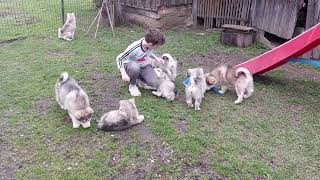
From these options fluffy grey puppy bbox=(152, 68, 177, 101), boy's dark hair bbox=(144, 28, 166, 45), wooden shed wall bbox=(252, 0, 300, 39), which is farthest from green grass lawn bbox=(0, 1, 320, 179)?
wooden shed wall bbox=(252, 0, 300, 39)

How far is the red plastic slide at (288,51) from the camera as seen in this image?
622 cm

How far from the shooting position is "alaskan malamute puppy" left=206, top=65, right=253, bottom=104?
21.0ft

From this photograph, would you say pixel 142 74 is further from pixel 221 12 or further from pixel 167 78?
pixel 221 12

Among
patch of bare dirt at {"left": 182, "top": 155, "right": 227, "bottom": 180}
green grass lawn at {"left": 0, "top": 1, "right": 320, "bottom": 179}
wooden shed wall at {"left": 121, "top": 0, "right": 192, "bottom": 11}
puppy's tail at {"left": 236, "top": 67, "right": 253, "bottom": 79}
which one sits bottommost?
patch of bare dirt at {"left": 182, "top": 155, "right": 227, "bottom": 180}

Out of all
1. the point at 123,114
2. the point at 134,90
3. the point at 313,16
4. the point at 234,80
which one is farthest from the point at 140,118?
the point at 313,16

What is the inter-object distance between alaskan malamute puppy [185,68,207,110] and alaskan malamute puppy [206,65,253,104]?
476 millimetres

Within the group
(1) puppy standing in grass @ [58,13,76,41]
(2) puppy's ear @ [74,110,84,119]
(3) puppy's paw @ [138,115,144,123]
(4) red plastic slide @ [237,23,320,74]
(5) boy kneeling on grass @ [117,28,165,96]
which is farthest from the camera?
(1) puppy standing in grass @ [58,13,76,41]

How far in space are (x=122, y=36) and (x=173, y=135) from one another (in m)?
5.76

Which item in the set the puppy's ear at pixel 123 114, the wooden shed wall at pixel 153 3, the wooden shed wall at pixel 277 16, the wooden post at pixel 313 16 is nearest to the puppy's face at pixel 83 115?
the puppy's ear at pixel 123 114

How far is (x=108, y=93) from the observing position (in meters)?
6.59

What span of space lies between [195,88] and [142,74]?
114 cm

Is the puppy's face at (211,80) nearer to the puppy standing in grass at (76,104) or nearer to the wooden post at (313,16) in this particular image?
the puppy standing in grass at (76,104)

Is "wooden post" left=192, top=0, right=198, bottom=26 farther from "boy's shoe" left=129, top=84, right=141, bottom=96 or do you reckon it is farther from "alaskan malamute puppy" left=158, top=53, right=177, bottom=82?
"boy's shoe" left=129, top=84, right=141, bottom=96

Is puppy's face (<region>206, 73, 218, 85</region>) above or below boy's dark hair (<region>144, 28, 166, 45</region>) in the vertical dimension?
below
